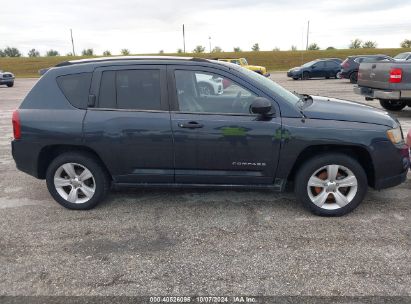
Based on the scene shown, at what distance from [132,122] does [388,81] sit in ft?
23.0

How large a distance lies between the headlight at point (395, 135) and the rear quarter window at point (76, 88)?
10.8 ft

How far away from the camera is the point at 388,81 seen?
8.57 m

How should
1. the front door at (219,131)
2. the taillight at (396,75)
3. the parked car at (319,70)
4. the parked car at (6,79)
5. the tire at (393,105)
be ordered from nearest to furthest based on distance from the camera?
the front door at (219,131), the taillight at (396,75), the tire at (393,105), the parked car at (6,79), the parked car at (319,70)

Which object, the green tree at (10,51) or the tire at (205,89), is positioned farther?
the green tree at (10,51)

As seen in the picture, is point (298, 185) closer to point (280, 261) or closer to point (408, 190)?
point (280, 261)

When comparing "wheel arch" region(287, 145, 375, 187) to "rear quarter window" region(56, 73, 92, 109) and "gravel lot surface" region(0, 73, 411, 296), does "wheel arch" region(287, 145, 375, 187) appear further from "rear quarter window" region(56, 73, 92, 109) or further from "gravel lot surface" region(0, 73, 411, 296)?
"rear quarter window" region(56, 73, 92, 109)

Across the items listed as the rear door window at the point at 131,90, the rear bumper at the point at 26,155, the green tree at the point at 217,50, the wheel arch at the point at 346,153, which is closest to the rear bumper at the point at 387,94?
the wheel arch at the point at 346,153

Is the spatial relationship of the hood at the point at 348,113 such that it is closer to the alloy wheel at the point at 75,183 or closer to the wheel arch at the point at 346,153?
the wheel arch at the point at 346,153

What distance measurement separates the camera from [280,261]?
312cm

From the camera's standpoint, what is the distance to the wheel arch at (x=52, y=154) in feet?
13.7

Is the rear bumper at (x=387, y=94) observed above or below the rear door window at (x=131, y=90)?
below

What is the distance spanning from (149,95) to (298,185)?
1888 mm

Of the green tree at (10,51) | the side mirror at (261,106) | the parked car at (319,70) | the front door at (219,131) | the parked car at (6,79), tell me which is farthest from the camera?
the green tree at (10,51)

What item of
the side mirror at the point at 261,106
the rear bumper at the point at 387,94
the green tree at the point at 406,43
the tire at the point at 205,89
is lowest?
the rear bumper at the point at 387,94
